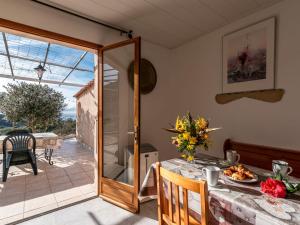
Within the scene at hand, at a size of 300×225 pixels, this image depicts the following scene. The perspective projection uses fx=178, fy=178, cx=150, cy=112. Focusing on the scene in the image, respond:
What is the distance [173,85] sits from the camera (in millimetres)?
3641

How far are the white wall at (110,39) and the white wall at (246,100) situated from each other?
0.31 metres

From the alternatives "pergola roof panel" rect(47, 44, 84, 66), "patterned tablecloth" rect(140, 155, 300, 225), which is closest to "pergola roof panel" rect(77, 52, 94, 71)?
"pergola roof panel" rect(47, 44, 84, 66)

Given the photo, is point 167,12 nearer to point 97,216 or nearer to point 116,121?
point 116,121

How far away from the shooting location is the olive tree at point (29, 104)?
5.49 metres

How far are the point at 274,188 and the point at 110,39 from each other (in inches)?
107

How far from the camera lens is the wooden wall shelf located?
2.15 metres

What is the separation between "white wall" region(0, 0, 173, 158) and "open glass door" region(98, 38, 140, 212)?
0.32m

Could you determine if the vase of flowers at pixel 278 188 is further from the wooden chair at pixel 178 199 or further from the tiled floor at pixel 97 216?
the tiled floor at pixel 97 216

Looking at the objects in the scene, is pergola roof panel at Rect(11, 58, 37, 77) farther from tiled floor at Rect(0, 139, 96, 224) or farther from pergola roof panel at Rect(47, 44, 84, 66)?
tiled floor at Rect(0, 139, 96, 224)

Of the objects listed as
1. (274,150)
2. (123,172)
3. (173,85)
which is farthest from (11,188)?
(274,150)

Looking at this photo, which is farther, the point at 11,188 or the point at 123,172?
the point at 11,188

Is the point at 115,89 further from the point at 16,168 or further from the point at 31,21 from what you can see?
the point at 16,168

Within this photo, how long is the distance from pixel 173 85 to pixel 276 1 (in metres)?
1.99

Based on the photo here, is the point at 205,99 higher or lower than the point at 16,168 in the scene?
higher
